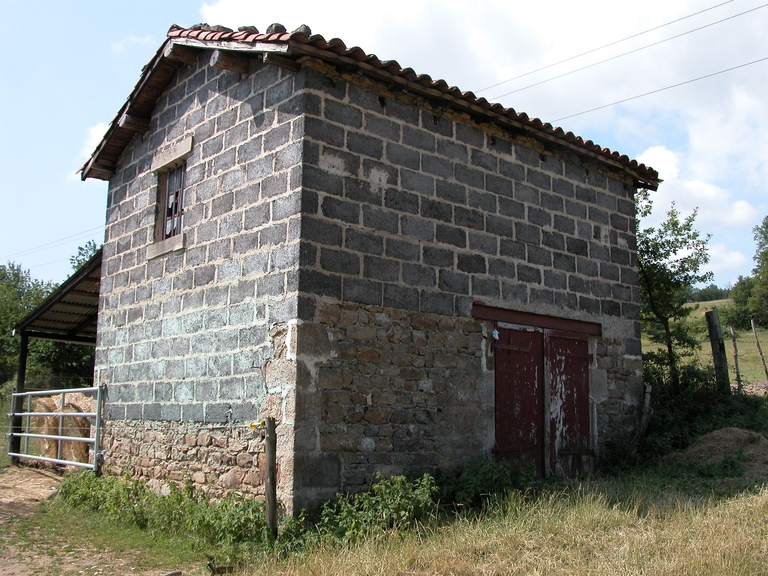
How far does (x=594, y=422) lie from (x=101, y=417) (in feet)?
22.7

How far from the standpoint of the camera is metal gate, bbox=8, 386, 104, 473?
10.0m

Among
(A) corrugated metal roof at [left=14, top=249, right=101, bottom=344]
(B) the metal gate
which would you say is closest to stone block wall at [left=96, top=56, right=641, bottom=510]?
(B) the metal gate

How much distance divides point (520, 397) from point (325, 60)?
4649 millimetres

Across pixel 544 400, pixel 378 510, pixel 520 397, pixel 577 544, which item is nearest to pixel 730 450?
pixel 544 400

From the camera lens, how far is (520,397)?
8852 millimetres

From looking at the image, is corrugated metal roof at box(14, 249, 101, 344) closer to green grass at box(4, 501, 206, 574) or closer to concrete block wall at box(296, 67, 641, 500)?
green grass at box(4, 501, 206, 574)

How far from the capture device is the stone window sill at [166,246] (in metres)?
8.62

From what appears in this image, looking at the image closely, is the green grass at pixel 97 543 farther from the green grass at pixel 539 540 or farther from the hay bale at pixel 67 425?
the hay bale at pixel 67 425

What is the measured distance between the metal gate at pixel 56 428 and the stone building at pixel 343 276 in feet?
1.77

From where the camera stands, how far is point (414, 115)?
8109mm

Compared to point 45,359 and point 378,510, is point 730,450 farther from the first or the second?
point 45,359

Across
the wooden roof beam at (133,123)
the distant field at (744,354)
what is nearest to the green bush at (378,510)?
the wooden roof beam at (133,123)

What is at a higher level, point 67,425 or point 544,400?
point 544,400

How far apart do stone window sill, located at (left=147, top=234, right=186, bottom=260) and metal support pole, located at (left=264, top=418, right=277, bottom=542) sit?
9.97ft
